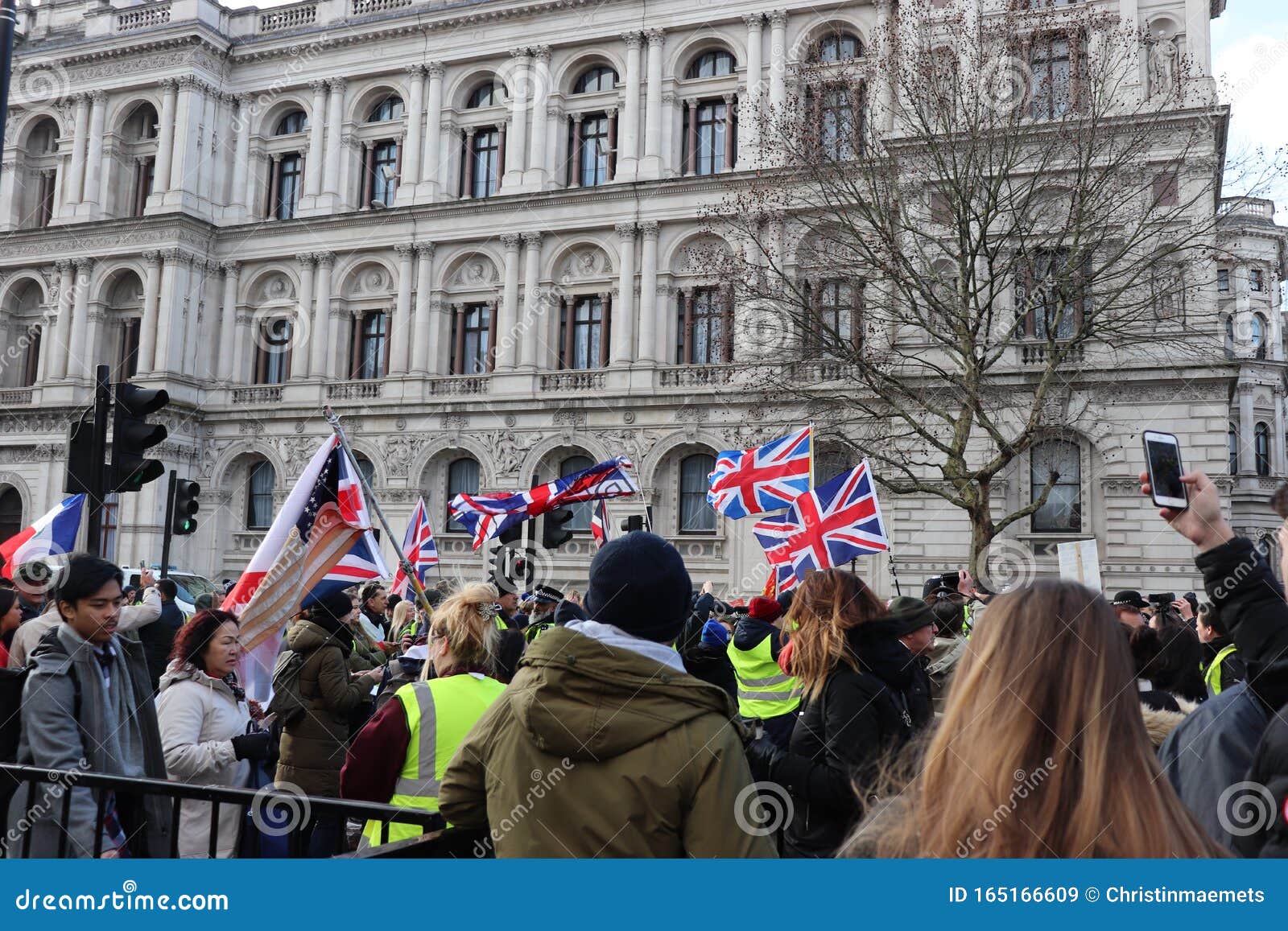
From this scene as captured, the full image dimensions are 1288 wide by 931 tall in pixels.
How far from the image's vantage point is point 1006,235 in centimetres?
2039

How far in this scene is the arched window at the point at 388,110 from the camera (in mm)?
36625

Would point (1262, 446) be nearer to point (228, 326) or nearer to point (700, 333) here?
point (700, 333)

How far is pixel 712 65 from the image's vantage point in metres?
33.3

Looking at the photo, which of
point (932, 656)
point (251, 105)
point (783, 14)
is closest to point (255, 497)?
point (251, 105)

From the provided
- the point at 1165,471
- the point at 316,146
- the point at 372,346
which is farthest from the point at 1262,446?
the point at 1165,471

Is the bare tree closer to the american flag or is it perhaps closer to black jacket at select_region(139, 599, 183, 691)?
the american flag

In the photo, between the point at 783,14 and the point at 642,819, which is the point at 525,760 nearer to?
the point at 642,819

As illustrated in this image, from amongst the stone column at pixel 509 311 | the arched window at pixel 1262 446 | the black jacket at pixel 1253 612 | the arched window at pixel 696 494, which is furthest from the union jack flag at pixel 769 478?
the arched window at pixel 1262 446

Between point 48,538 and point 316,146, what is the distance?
30527 mm

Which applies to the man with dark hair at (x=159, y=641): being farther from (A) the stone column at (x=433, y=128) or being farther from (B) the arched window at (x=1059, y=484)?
(A) the stone column at (x=433, y=128)

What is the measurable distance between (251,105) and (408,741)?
3802cm

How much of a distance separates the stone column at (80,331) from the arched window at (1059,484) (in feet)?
95.0

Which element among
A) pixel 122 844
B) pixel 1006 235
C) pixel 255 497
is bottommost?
pixel 122 844

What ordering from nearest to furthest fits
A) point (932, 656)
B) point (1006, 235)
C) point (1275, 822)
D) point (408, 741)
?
point (1275, 822), point (408, 741), point (932, 656), point (1006, 235)
